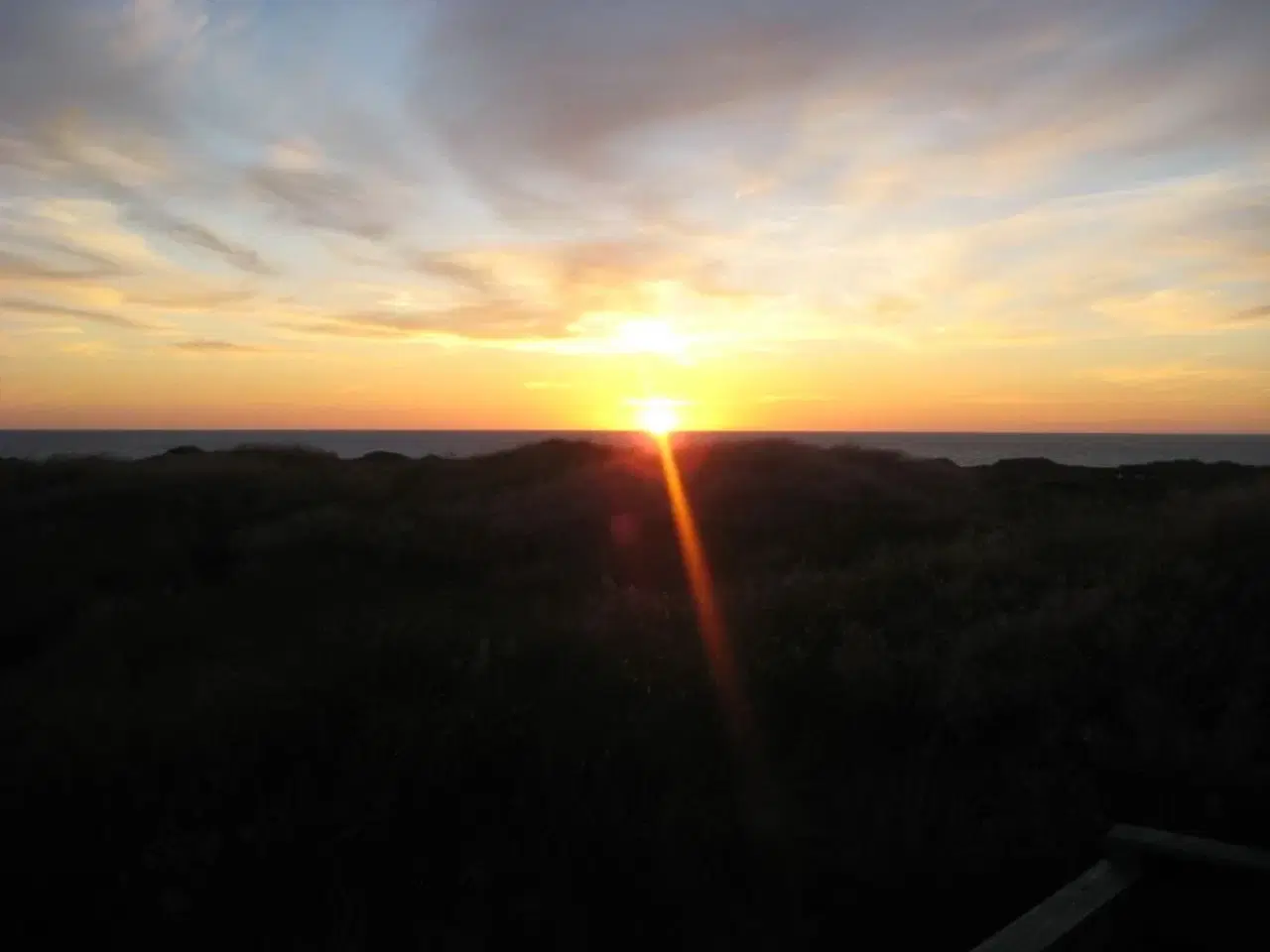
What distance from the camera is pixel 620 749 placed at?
6449mm

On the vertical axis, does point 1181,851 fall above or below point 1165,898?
above

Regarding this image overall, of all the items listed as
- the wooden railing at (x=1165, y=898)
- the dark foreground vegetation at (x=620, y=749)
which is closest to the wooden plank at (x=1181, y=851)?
the wooden railing at (x=1165, y=898)

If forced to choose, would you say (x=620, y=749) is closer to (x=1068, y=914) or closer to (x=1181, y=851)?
(x=1068, y=914)

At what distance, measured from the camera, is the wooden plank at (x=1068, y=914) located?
3.54 meters

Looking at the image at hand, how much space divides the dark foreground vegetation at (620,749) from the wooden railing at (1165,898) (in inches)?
38.1

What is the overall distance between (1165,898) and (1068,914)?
0.77 meters

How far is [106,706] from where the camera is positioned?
7312 mm

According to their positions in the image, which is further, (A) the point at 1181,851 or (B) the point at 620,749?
(B) the point at 620,749

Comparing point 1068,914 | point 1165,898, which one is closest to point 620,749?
point 1068,914

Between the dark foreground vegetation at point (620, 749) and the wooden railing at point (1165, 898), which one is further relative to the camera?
the dark foreground vegetation at point (620, 749)

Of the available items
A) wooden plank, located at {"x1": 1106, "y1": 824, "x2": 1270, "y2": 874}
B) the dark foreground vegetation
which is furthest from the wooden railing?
the dark foreground vegetation

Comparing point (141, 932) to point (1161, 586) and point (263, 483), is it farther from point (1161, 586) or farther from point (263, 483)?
point (263, 483)

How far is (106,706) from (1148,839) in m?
7.21

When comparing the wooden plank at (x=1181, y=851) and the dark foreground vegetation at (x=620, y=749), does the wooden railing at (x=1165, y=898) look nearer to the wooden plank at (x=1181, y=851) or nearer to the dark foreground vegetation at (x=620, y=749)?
the wooden plank at (x=1181, y=851)
